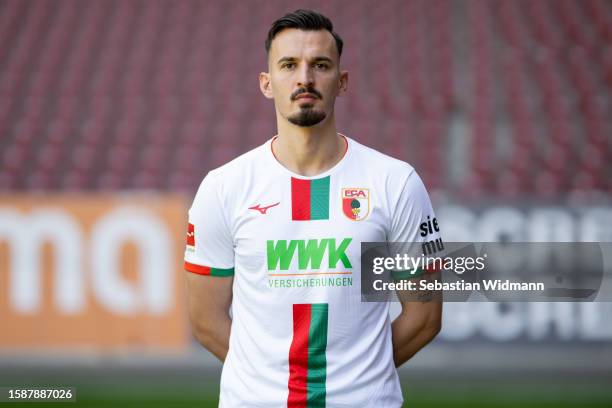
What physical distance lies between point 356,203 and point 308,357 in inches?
18.6

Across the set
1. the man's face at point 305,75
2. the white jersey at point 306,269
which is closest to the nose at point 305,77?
the man's face at point 305,75

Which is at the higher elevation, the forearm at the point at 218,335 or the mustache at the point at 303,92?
the mustache at the point at 303,92

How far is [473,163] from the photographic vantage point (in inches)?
430

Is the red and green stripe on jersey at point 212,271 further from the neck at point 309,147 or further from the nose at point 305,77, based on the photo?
the nose at point 305,77

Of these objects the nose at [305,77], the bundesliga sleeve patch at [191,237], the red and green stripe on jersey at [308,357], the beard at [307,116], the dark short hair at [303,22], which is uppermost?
the dark short hair at [303,22]

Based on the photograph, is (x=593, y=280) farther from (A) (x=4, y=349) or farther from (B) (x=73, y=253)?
(A) (x=4, y=349)

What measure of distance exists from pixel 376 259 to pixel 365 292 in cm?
11

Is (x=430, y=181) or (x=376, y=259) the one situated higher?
(x=430, y=181)

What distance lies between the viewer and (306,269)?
248 cm

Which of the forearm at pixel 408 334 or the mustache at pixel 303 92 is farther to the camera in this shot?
the forearm at pixel 408 334

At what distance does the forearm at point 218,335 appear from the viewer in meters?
2.76

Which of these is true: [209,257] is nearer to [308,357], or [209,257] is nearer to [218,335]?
[218,335]

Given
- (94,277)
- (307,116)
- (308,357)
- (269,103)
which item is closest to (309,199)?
(307,116)

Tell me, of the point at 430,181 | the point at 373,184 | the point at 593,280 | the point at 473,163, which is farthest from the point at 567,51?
the point at 373,184
